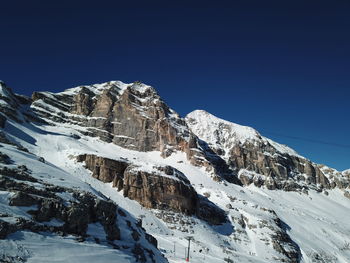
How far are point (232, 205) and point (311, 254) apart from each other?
25808mm

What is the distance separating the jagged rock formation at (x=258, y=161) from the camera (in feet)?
538

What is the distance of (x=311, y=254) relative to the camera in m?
83.3

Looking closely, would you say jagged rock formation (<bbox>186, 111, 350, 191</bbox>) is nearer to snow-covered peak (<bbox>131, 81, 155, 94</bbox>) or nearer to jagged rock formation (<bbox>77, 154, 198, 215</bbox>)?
snow-covered peak (<bbox>131, 81, 155, 94</bbox>)

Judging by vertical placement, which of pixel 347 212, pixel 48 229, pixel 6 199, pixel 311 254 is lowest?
pixel 311 254

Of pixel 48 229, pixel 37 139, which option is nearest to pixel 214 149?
pixel 37 139

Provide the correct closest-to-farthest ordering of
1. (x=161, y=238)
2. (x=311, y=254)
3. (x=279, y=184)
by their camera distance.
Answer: (x=161, y=238) < (x=311, y=254) < (x=279, y=184)

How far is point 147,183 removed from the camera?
7912 cm

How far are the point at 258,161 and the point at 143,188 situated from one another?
11085 centimetres

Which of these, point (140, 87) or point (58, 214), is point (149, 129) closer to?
point (140, 87)

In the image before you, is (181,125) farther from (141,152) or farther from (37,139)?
(37,139)

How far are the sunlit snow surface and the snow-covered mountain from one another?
0.58 feet

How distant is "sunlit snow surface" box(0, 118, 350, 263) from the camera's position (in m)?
20.0

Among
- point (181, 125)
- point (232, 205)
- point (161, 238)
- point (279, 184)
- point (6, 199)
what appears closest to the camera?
point (6, 199)

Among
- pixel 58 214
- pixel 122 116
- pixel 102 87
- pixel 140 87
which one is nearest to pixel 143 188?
pixel 58 214
